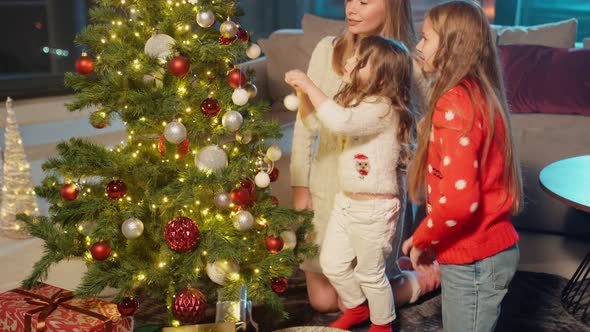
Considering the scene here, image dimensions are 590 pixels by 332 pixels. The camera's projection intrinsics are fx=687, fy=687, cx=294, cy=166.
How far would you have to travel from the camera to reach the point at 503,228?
5.83 ft

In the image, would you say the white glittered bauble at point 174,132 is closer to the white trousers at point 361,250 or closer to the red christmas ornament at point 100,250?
the red christmas ornament at point 100,250

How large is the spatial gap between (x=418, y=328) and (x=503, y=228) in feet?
2.47

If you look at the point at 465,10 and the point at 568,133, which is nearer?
the point at 465,10

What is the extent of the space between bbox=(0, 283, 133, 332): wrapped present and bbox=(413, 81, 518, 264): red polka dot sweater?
91 cm

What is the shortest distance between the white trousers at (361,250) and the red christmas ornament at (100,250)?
2.28 ft

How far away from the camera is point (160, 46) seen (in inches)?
75.9

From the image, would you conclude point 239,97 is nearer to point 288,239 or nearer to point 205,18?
point 205,18

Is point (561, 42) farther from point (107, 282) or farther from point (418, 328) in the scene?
point (107, 282)

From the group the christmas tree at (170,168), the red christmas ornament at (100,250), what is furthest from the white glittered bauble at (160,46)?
the red christmas ornament at (100,250)

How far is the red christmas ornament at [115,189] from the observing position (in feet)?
6.51

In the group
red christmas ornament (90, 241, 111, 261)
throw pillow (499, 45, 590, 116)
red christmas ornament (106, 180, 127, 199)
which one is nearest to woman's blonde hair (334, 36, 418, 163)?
red christmas ornament (106, 180, 127, 199)

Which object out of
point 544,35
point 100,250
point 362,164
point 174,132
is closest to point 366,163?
point 362,164

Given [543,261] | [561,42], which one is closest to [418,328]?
[543,261]

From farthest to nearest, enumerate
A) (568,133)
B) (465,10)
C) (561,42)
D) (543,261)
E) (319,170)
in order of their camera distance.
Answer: (561,42) < (568,133) < (543,261) < (319,170) < (465,10)
